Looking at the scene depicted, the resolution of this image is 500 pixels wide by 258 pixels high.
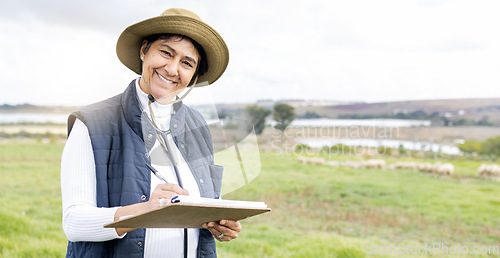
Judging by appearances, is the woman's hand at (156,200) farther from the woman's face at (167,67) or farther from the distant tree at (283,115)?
the distant tree at (283,115)

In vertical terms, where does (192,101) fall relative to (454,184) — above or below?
above

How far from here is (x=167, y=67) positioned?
1.57 m

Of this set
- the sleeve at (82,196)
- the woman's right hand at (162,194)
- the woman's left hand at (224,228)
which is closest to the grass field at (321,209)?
the woman's left hand at (224,228)

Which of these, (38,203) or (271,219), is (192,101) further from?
(38,203)

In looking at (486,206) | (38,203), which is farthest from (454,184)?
(38,203)

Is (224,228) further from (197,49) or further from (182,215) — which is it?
(197,49)

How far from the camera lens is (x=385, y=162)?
1535 cm

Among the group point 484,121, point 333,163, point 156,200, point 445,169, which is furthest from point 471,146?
point 156,200

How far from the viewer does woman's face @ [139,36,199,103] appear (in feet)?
5.19

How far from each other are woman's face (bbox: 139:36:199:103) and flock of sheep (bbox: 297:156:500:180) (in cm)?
1389

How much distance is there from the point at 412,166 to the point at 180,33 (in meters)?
14.5

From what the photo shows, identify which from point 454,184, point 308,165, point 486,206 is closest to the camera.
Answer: point 486,206

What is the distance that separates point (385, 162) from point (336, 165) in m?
1.86

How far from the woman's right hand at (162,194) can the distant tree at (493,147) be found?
1745cm
